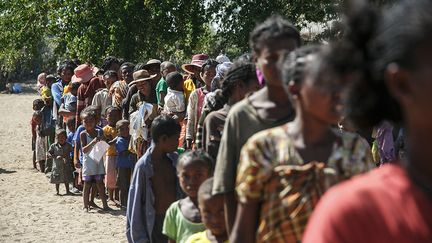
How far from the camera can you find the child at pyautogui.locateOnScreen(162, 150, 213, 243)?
4453mm

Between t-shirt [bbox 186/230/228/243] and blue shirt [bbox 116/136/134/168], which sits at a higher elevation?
t-shirt [bbox 186/230/228/243]

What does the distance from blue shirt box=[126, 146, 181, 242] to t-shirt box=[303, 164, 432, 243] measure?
3.50 m

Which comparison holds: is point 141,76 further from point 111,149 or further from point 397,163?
point 397,163

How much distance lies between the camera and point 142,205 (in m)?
5.21

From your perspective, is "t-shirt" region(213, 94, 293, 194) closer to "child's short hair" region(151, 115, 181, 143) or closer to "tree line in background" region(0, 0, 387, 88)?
"child's short hair" region(151, 115, 181, 143)

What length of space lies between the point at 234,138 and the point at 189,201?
1314mm

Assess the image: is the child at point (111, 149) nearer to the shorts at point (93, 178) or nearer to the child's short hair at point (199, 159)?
the shorts at point (93, 178)

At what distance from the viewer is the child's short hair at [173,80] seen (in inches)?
367

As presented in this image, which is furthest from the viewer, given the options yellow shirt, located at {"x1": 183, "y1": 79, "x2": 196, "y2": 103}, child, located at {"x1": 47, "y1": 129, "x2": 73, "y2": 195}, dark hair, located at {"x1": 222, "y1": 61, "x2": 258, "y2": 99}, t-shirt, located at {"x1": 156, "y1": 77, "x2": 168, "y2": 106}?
child, located at {"x1": 47, "y1": 129, "x2": 73, "y2": 195}

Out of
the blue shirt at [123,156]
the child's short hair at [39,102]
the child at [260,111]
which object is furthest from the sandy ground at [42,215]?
the child at [260,111]

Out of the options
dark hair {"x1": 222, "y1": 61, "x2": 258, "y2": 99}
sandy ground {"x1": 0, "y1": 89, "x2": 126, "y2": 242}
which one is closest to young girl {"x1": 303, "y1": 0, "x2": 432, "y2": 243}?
dark hair {"x1": 222, "y1": 61, "x2": 258, "y2": 99}

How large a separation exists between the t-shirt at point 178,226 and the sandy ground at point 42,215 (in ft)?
14.1

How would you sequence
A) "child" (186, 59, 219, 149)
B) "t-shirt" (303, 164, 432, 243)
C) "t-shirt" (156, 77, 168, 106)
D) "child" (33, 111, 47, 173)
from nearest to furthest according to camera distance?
"t-shirt" (303, 164, 432, 243), "child" (186, 59, 219, 149), "t-shirt" (156, 77, 168, 106), "child" (33, 111, 47, 173)

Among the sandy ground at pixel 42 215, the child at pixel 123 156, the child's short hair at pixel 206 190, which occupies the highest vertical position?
the child's short hair at pixel 206 190
